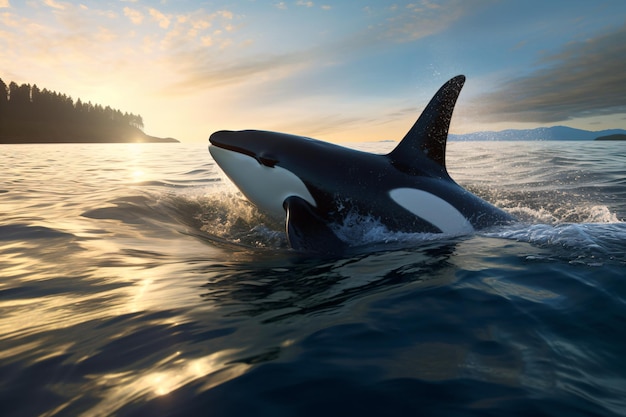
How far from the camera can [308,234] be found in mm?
6289

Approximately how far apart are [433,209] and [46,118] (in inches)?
6971

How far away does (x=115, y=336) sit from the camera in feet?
10.4

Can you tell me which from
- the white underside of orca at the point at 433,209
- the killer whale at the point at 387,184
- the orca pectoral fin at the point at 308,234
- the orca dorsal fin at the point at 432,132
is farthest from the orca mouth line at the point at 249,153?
the white underside of orca at the point at 433,209

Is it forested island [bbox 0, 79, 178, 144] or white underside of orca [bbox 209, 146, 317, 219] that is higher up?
forested island [bbox 0, 79, 178, 144]

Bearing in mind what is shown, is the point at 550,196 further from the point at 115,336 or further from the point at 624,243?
the point at 115,336

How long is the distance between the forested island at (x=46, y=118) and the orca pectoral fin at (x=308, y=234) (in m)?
158

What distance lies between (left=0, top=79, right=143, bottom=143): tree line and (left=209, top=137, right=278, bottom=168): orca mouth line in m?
155

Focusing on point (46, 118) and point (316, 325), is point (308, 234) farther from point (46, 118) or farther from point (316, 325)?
point (46, 118)

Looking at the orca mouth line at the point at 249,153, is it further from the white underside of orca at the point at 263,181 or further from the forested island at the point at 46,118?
the forested island at the point at 46,118

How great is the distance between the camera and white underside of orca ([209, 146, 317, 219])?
7.53m

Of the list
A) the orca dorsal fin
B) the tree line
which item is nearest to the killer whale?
the orca dorsal fin

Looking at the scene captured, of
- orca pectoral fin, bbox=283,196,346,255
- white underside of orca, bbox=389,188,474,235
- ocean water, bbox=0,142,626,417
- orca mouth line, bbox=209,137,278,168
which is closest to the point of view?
ocean water, bbox=0,142,626,417

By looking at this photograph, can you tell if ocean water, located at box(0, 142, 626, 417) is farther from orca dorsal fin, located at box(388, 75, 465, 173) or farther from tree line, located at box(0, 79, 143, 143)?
tree line, located at box(0, 79, 143, 143)

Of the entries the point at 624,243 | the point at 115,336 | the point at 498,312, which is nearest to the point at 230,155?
the point at 115,336
